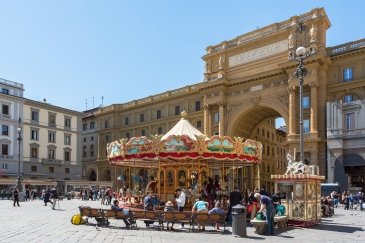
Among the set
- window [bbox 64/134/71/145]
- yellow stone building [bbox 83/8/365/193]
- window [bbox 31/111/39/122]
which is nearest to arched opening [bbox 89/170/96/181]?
window [bbox 64/134/71/145]

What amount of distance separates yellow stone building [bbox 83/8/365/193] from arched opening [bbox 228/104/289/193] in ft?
0.41

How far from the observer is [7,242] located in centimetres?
1211

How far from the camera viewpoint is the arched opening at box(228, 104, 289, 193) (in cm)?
4747

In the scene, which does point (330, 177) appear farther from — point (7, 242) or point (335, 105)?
point (7, 242)

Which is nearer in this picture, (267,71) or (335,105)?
(335,105)

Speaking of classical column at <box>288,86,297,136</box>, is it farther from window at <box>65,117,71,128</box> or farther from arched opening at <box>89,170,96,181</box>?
arched opening at <box>89,170,96,181</box>

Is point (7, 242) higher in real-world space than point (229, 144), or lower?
lower

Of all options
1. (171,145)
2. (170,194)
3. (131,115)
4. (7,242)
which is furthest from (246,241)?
(131,115)

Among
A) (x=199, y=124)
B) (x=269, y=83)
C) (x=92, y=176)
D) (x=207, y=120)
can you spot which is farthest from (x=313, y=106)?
(x=92, y=176)

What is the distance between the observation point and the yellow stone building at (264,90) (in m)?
41.9

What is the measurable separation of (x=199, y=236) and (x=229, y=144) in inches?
300

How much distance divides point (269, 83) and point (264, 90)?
917 millimetres

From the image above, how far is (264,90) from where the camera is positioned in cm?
4631

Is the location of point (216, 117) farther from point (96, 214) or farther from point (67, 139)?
point (96, 214)
